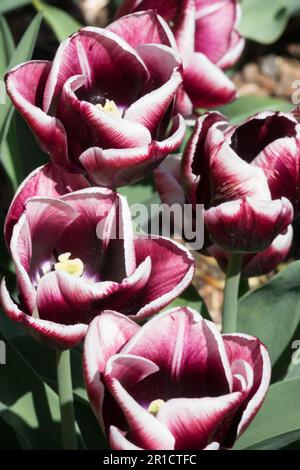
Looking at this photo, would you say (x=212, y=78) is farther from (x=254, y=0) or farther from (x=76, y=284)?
(x=254, y=0)

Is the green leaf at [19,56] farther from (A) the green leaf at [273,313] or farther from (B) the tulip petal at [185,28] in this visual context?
(A) the green leaf at [273,313]

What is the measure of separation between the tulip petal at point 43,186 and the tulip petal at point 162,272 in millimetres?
100

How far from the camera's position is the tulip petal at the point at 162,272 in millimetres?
976

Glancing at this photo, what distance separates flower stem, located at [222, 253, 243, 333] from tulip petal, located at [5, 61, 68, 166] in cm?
25

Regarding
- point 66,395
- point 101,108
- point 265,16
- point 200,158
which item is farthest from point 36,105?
point 265,16

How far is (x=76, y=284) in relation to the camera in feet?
3.07

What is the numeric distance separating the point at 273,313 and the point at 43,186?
0.46 metres

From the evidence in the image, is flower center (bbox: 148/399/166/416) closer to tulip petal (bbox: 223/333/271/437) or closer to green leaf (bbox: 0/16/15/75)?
tulip petal (bbox: 223/333/271/437)

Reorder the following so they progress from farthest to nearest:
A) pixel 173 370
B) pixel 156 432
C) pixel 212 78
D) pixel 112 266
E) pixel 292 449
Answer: pixel 212 78, pixel 292 449, pixel 112 266, pixel 173 370, pixel 156 432

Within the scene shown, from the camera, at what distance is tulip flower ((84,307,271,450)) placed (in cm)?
86

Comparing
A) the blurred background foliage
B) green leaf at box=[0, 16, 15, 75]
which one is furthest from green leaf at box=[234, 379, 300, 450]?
green leaf at box=[0, 16, 15, 75]

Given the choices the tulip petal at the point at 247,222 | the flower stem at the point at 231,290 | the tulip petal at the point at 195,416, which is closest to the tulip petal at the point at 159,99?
the tulip petal at the point at 247,222

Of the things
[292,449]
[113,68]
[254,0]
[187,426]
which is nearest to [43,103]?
[113,68]

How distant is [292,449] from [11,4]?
1020mm
